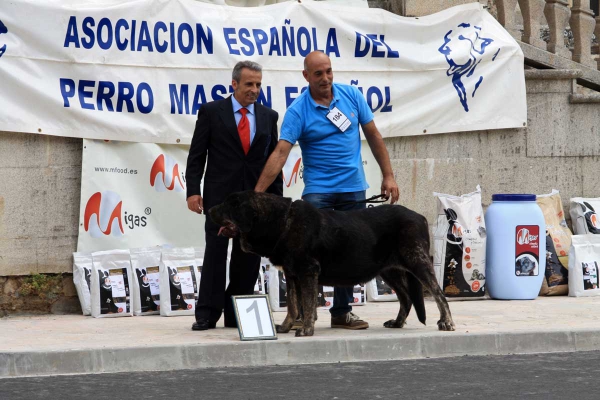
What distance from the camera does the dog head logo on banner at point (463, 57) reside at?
1065 centimetres

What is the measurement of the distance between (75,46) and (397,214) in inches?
131

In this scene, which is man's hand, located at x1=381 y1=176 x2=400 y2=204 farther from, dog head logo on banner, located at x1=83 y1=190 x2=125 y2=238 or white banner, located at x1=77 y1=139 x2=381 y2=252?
dog head logo on banner, located at x1=83 y1=190 x2=125 y2=238

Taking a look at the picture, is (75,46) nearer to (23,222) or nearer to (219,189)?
(23,222)

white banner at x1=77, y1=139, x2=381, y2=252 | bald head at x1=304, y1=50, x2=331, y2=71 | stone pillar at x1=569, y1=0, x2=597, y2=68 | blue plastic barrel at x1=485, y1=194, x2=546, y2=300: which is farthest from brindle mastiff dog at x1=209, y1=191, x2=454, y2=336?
stone pillar at x1=569, y1=0, x2=597, y2=68

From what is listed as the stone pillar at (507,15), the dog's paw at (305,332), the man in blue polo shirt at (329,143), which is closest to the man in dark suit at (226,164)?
the man in blue polo shirt at (329,143)

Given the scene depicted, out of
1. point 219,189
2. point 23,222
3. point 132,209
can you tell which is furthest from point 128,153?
point 219,189

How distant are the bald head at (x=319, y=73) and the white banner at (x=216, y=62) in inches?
81.8

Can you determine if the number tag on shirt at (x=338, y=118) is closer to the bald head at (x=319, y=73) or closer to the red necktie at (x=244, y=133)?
the bald head at (x=319, y=73)

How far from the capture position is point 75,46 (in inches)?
369

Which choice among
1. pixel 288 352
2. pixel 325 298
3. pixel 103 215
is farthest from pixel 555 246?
pixel 103 215

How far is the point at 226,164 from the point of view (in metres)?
8.09

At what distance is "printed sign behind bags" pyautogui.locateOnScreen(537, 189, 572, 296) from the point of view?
415 inches

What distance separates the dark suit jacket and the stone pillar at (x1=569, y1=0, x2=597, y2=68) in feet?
16.9

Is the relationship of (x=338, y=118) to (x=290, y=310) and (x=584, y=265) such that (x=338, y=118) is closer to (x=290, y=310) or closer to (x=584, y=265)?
(x=290, y=310)
